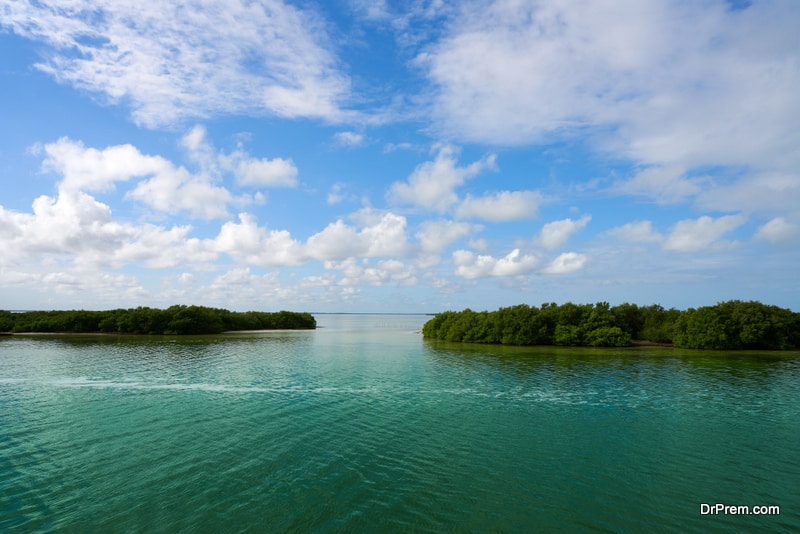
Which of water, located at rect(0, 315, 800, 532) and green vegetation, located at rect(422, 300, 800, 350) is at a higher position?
green vegetation, located at rect(422, 300, 800, 350)

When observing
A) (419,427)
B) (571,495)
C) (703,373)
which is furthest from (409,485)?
(703,373)

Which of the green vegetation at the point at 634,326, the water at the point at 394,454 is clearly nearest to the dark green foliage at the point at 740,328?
the green vegetation at the point at 634,326

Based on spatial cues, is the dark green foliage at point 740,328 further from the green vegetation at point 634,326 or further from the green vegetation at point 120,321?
the green vegetation at point 120,321

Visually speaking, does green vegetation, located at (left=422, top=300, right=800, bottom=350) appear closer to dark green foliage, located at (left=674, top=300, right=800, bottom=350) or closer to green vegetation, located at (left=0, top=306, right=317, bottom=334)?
dark green foliage, located at (left=674, top=300, right=800, bottom=350)

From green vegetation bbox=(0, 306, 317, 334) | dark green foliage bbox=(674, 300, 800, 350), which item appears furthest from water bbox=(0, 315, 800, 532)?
green vegetation bbox=(0, 306, 317, 334)

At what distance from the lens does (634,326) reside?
367ft

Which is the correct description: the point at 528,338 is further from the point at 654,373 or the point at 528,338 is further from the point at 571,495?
the point at 571,495

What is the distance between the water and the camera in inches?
674

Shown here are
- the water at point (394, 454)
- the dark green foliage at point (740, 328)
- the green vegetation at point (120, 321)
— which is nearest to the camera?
the water at point (394, 454)

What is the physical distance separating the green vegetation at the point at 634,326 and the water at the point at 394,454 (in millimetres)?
49654

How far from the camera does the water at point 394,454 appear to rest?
56.2 feet

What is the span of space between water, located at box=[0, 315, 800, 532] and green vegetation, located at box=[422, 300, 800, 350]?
4965cm

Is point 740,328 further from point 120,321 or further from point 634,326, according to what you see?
point 120,321

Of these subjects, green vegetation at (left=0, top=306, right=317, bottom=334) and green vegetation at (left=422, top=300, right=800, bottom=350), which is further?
green vegetation at (left=0, top=306, right=317, bottom=334)
